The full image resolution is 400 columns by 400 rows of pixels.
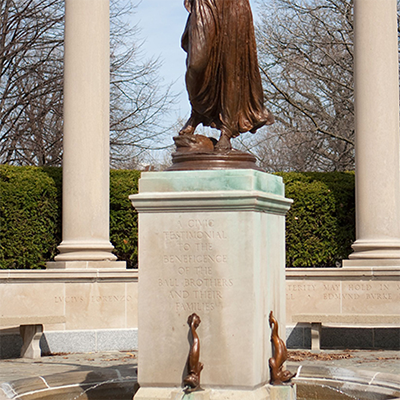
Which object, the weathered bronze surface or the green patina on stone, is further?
the weathered bronze surface

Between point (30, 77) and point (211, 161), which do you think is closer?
point (211, 161)

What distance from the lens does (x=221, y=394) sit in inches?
399

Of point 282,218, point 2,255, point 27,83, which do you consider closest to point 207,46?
point 282,218

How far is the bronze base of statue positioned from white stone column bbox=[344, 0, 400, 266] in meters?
11.2

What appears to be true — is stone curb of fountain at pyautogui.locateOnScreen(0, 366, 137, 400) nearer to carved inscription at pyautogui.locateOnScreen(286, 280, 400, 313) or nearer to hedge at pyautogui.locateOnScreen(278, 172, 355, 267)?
carved inscription at pyautogui.locateOnScreen(286, 280, 400, 313)

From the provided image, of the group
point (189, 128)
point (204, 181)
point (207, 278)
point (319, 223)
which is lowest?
point (207, 278)

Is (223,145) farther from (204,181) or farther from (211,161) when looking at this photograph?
(204,181)

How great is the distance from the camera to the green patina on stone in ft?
33.7

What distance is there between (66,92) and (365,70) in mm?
8401

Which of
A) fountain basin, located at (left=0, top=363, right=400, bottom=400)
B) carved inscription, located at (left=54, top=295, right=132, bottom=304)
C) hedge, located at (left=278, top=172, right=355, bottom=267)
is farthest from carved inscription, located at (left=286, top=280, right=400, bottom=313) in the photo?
fountain basin, located at (left=0, top=363, right=400, bottom=400)

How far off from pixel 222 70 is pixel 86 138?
10.3m

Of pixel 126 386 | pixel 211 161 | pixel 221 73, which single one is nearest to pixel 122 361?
pixel 126 386

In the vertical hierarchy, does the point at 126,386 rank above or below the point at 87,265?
below

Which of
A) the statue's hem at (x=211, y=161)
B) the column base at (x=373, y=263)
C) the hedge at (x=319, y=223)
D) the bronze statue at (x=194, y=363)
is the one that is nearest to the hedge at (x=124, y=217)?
the hedge at (x=319, y=223)
